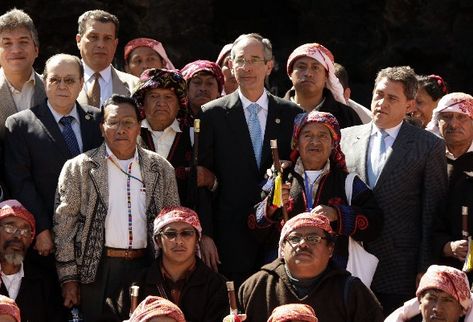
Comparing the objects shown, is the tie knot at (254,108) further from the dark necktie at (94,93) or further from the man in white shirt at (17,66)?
the man in white shirt at (17,66)

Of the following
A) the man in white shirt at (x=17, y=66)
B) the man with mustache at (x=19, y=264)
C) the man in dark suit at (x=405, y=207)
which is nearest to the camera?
the man with mustache at (x=19, y=264)

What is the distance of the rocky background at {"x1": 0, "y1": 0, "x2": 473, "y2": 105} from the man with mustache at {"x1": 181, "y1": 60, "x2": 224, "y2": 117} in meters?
2.81

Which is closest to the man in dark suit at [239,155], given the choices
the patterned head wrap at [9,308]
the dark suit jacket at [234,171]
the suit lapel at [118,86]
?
the dark suit jacket at [234,171]

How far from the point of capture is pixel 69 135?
864 cm

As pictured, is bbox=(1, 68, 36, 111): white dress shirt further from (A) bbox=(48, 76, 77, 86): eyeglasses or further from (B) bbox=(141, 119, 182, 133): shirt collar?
(B) bbox=(141, 119, 182, 133): shirt collar

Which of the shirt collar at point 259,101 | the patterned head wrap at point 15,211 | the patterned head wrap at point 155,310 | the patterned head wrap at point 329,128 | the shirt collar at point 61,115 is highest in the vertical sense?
the shirt collar at point 61,115

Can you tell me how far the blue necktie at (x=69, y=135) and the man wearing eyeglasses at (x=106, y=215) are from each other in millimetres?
289

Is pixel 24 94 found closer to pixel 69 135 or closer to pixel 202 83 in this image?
pixel 69 135

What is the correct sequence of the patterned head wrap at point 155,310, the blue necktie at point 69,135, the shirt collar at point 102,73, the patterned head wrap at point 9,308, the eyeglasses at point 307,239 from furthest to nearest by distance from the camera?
1. the shirt collar at point 102,73
2. the blue necktie at point 69,135
3. the eyeglasses at point 307,239
4. the patterned head wrap at point 9,308
5. the patterned head wrap at point 155,310

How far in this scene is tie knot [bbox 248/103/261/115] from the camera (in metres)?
8.85

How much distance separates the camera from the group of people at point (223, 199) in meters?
7.86

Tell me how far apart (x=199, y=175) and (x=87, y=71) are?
1.53 m

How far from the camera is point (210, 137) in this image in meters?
8.77

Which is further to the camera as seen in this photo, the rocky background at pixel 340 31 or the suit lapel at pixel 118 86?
the rocky background at pixel 340 31
